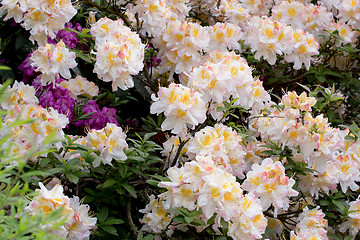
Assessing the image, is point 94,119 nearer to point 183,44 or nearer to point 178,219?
point 183,44

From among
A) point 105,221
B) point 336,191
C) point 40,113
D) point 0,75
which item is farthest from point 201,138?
point 0,75

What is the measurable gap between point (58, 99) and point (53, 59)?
0.22 meters

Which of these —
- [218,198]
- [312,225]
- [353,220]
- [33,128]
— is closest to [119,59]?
[33,128]

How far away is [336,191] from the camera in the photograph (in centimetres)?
195

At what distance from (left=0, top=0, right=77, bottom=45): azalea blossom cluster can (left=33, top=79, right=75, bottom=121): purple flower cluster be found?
0.78ft

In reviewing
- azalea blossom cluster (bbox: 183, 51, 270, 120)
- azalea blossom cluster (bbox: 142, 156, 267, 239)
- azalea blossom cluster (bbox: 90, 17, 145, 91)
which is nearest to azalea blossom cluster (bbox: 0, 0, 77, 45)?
azalea blossom cluster (bbox: 90, 17, 145, 91)

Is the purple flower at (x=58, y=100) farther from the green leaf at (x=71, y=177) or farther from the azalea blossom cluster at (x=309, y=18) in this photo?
the azalea blossom cluster at (x=309, y=18)

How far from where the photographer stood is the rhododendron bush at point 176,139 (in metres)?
1.43

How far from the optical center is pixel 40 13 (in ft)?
5.82

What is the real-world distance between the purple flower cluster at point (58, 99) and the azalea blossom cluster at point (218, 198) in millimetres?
649

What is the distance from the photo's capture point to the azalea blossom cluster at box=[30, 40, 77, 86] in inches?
68.0

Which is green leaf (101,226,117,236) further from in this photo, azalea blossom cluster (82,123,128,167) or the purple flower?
the purple flower

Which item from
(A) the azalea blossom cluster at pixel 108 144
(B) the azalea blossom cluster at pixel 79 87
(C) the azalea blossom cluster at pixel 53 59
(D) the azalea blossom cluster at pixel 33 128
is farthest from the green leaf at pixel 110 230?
(B) the azalea blossom cluster at pixel 79 87

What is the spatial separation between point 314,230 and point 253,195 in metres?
0.40
